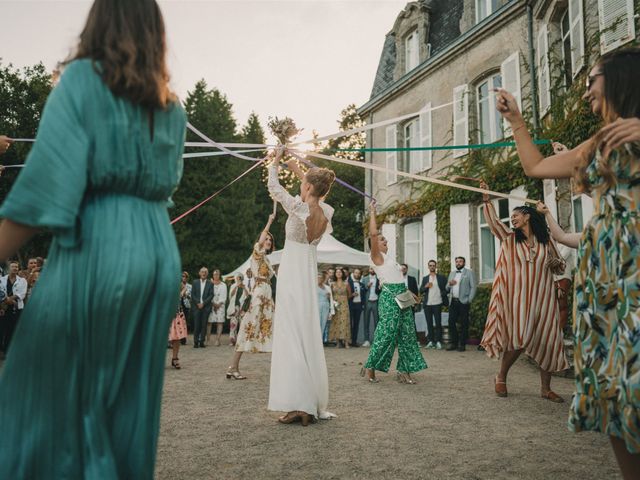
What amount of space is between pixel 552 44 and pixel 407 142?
7.77 meters

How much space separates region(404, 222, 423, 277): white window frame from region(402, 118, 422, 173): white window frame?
1941 mm

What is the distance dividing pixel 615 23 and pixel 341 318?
9692mm

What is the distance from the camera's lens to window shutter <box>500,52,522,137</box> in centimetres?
1373

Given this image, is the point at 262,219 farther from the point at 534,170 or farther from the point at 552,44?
the point at 534,170

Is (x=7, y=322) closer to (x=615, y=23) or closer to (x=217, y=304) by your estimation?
(x=217, y=304)

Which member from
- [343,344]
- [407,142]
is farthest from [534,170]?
[407,142]

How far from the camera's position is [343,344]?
15.6 meters

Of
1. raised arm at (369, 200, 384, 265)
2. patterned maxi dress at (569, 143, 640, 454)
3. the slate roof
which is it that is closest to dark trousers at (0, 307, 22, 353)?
raised arm at (369, 200, 384, 265)

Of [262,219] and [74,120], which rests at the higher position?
[262,219]

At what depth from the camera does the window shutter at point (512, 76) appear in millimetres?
13734

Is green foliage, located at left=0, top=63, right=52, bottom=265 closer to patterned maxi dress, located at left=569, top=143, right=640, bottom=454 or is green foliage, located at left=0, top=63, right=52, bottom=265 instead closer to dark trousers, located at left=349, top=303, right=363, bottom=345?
dark trousers, located at left=349, top=303, right=363, bottom=345

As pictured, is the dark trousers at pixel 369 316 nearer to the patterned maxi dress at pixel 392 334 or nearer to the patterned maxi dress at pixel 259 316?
the patterned maxi dress at pixel 259 316

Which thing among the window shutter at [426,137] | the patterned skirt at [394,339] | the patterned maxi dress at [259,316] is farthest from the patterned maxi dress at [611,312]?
the window shutter at [426,137]

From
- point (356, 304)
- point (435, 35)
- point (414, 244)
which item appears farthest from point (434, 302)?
point (435, 35)
